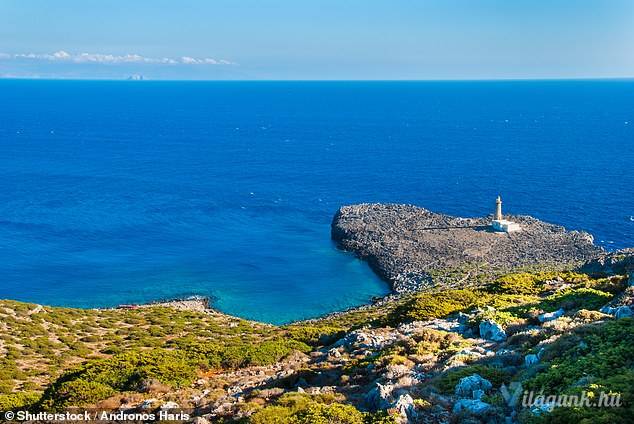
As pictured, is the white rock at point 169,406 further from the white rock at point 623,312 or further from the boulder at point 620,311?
the white rock at point 623,312

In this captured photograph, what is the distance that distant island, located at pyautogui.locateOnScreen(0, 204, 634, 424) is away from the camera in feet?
51.9

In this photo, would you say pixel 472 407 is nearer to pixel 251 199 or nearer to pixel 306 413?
pixel 306 413

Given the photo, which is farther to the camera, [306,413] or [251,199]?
[251,199]

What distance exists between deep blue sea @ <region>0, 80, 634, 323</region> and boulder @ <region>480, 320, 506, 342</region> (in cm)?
3722

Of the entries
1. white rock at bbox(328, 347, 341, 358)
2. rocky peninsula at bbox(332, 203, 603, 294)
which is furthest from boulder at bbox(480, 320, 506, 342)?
rocky peninsula at bbox(332, 203, 603, 294)

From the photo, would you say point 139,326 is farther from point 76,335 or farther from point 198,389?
point 198,389

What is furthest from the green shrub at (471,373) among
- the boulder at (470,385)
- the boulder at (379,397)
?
the boulder at (379,397)

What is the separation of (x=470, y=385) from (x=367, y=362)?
5514 millimetres

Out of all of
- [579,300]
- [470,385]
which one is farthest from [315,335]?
[470,385]

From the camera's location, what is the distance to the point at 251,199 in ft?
338

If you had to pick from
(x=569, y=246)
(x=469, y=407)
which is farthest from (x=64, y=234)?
(x=469, y=407)

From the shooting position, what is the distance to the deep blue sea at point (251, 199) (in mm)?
66688

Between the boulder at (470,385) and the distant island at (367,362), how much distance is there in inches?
1.2

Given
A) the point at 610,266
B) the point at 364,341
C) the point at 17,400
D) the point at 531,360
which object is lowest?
the point at 17,400
